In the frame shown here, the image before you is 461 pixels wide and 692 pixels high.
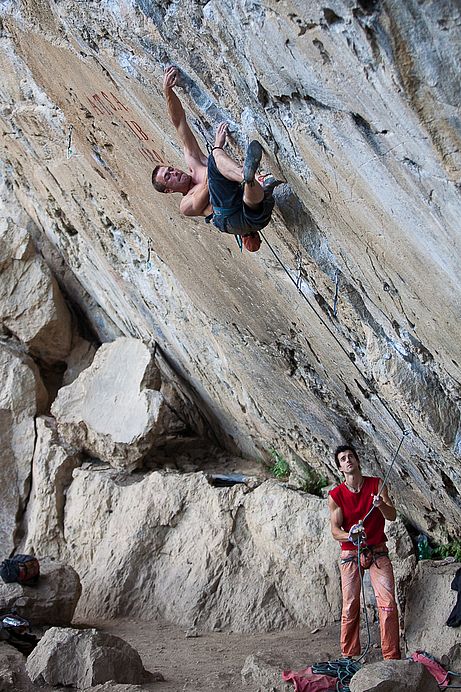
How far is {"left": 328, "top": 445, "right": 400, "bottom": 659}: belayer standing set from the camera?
4.46m

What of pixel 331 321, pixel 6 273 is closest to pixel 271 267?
pixel 331 321

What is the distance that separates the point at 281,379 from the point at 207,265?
38.2 inches

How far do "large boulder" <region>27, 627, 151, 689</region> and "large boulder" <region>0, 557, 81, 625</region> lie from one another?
4.19 feet

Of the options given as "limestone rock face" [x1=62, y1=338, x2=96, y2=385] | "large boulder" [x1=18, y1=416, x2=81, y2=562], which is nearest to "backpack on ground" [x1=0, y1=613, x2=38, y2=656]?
"large boulder" [x1=18, y1=416, x2=81, y2=562]

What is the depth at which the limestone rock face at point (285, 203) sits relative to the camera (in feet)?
8.10

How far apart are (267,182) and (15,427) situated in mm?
4574

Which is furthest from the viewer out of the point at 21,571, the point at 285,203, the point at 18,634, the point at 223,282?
the point at 21,571

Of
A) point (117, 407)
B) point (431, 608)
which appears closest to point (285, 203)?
point (431, 608)

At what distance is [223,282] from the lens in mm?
4918

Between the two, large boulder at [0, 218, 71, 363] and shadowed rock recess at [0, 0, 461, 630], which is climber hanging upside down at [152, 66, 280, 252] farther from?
large boulder at [0, 218, 71, 363]

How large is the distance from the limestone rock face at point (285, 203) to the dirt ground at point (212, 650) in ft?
3.64

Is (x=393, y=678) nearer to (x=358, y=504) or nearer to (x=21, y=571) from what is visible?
(x=358, y=504)

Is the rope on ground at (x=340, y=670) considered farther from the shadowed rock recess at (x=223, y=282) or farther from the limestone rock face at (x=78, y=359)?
the limestone rock face at (x=78, y=359)

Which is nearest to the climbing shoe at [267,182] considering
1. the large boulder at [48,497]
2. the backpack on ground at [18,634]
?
the backpack on ground at [18,634]
